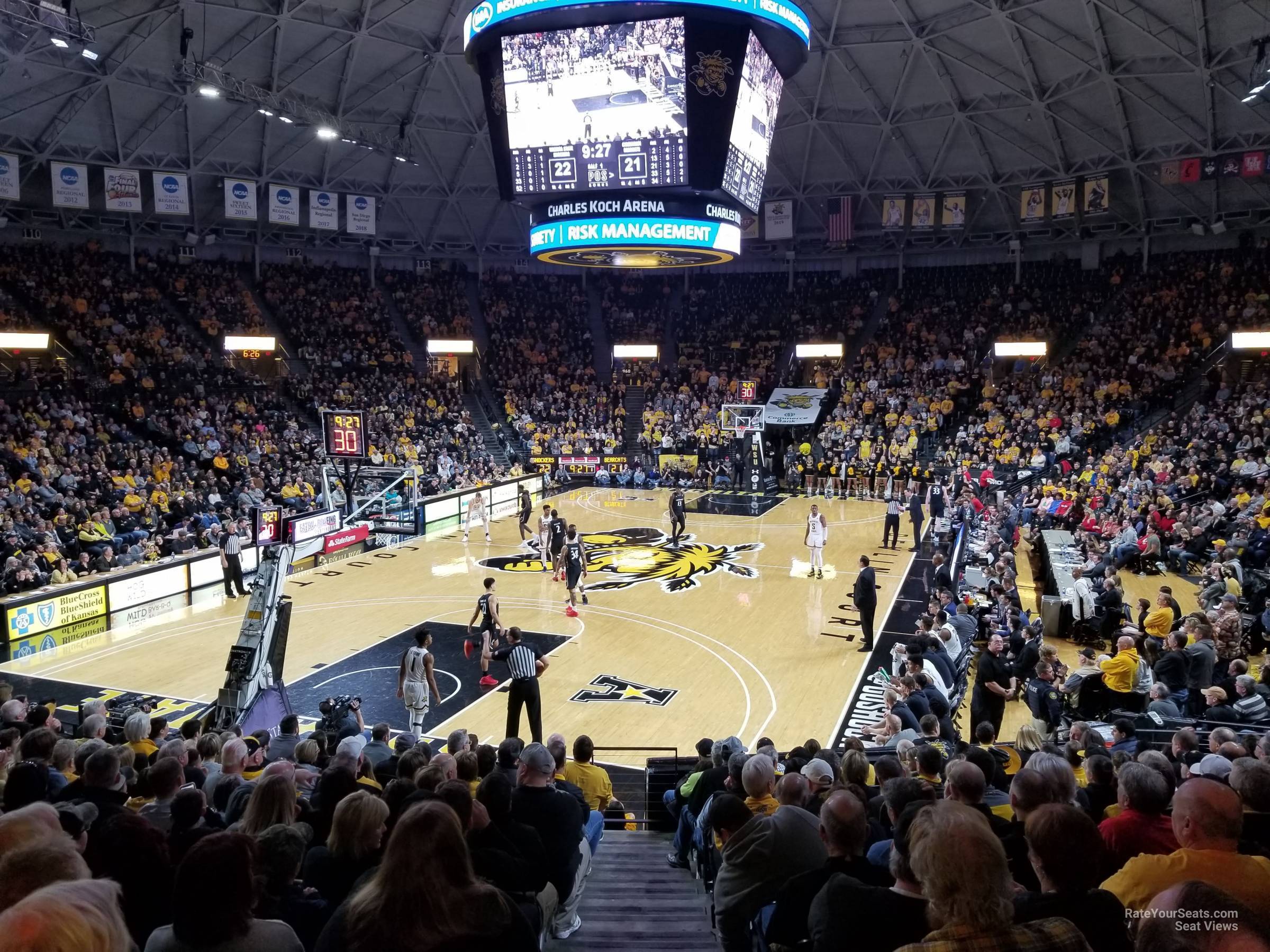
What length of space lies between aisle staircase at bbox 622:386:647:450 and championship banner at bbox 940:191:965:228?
614 inches

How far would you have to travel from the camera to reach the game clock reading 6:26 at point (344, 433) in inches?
722

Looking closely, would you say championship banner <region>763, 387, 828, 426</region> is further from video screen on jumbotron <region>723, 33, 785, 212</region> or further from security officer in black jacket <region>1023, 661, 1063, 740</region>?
security officer in black jacket <region>1023, 661, 1063, 740</region>

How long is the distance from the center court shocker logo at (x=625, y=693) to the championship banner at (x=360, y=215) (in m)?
27.9

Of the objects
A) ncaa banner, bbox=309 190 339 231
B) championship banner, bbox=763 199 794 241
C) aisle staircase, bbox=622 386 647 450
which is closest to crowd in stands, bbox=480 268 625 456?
aisle staircase, bbox=622 386 647 450

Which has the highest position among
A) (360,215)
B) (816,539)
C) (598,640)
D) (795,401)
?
(360,215)

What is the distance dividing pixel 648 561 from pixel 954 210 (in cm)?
2198

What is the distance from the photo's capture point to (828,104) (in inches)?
1319

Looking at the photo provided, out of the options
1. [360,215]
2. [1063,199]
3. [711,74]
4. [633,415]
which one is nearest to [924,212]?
[1063,199]

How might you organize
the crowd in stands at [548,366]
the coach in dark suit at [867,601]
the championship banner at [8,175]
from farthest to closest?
the crowd in stands at [548,366]
the championship banner at [8,175]
the coach in dark suit at [867,601]

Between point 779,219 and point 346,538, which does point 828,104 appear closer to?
point 779,219

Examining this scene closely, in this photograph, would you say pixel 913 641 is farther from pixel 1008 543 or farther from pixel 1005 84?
pixel 1005 84

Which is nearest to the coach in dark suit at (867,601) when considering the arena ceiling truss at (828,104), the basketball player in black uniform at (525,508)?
the basketball player in black uniform at (525,508)

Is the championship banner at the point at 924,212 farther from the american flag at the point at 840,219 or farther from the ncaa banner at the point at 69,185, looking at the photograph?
the ncaa banner at the point at 69,185

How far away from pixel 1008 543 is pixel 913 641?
36.9 ft
